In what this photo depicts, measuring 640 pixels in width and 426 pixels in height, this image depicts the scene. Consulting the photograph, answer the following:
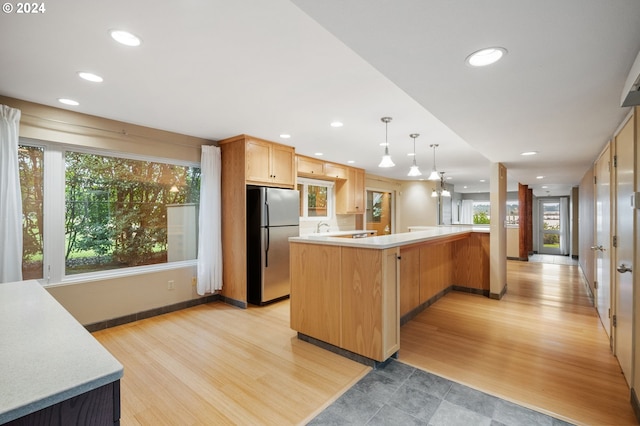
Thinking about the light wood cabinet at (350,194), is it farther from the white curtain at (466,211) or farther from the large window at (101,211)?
the white curtain at (466,211)

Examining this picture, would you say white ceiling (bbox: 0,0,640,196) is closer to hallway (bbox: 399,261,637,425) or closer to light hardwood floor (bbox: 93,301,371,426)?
hallway (bbox: 399,261,637,425)

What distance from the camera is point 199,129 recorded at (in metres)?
3.71

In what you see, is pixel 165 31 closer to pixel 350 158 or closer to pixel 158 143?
pixel 158 143

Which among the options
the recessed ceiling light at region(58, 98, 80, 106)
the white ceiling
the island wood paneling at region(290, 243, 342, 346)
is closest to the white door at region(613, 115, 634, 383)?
the white ceiling

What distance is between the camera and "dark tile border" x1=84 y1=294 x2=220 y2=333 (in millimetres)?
3215

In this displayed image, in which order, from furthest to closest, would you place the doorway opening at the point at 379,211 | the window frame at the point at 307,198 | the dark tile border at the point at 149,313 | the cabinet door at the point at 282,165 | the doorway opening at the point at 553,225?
the doorway opening at the point at 553,225, the doorway opening at the point at 379,211, the window frame at the point at 307,198, the cabinet door at the point at 282,165, the dark tile border at the point at 149,313

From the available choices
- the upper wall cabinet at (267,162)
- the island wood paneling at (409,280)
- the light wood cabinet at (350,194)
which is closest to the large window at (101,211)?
the upper wall cabinet at (267,162)

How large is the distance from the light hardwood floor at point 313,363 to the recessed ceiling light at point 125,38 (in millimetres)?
2324

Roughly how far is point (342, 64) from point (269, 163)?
2.41 m

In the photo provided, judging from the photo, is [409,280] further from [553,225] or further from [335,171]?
[553,225]

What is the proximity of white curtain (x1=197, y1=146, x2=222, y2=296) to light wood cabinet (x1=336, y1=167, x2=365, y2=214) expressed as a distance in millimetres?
2926

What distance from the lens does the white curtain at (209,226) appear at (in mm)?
4004

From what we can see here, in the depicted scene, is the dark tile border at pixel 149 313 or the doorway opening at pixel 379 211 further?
the doorway opening at pixel 379 211

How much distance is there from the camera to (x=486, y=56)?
4.74ft
